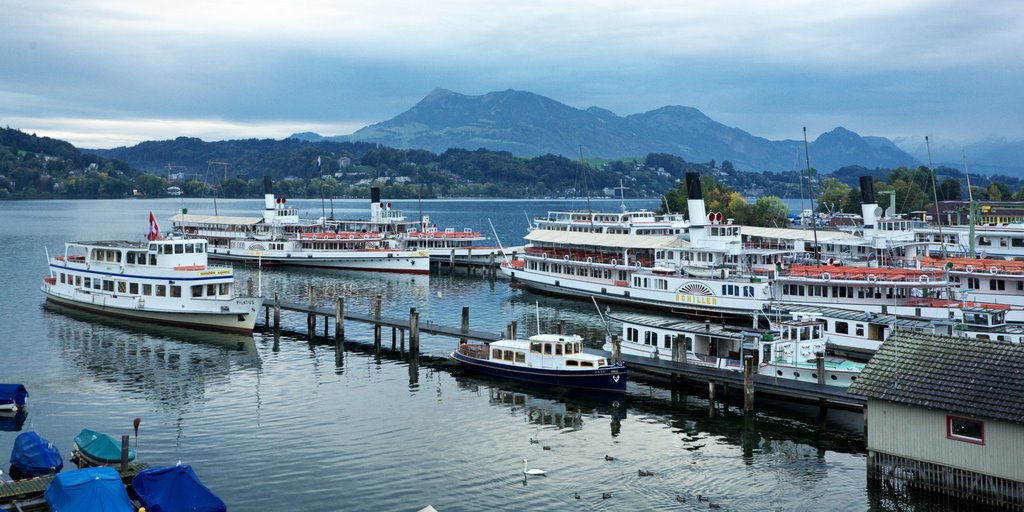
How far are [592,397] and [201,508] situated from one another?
Answer: 2184cm

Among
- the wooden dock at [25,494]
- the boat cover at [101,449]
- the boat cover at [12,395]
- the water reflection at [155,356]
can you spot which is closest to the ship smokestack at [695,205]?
the water reflection at [155,356]

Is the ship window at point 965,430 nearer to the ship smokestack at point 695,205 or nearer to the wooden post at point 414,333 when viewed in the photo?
the wooden post at point 414,333

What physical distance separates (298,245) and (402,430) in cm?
7668

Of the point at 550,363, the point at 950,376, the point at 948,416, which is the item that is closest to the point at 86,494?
the point at 550,363

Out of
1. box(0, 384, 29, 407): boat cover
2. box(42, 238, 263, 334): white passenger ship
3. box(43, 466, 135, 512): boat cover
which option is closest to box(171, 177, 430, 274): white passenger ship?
box(42, 238, 263, 334): white passenger ship

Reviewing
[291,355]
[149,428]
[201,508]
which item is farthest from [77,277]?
[201,508]

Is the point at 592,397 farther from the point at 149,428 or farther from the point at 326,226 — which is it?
the point at 326,226

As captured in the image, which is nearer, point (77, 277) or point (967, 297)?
point (967, 297)

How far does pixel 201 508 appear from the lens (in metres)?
28.4

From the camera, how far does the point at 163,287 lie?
6562 centimetres

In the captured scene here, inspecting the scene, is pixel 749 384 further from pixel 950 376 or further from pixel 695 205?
pixel 695 205

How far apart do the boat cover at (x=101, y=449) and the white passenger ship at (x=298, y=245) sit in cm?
6709

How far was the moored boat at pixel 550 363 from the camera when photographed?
45531 mm

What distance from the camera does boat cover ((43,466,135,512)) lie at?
27.2 meters
